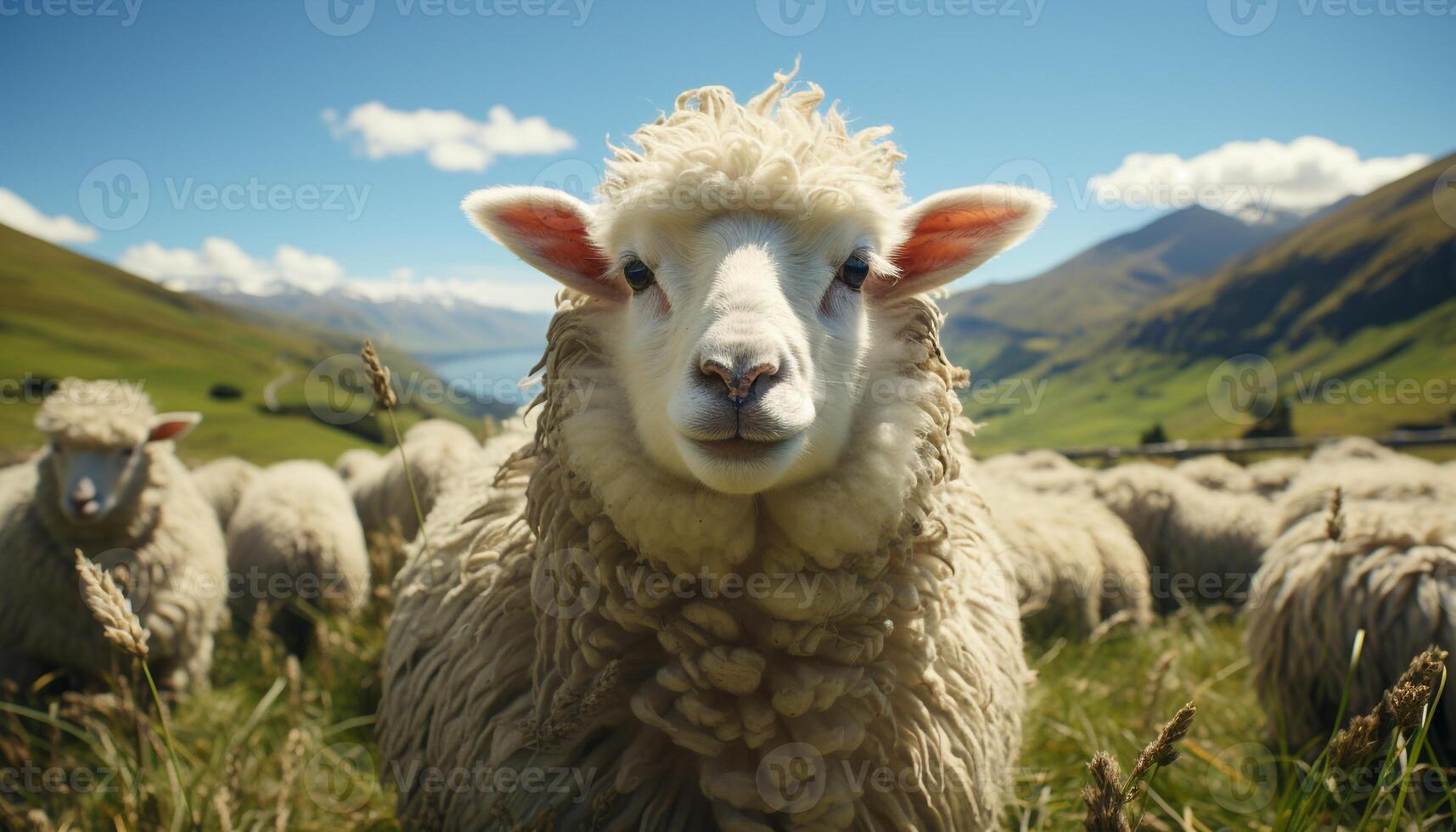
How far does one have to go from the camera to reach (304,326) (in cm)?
15425

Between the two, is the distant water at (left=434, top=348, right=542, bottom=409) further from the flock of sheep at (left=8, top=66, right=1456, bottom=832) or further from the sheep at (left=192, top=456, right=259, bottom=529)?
the sheep at (left=192, top=456, right=259, bottom=529)

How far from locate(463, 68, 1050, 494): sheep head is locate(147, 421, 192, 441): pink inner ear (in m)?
3.99

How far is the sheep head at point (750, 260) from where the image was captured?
5.56ft

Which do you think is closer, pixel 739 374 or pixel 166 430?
pixel 739 374

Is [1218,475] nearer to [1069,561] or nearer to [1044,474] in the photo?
[1044,474]

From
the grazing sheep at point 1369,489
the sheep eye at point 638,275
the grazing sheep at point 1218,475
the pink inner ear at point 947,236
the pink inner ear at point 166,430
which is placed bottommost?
the grazing sheep at point 1218,475

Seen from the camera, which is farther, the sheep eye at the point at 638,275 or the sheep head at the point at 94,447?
the sheep head at the point at 94,447

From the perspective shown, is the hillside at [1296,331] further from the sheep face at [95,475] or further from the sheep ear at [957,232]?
the sheep ear at [957,232]

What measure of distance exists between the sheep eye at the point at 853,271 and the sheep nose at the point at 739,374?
60 centimetres

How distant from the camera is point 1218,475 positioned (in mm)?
9500

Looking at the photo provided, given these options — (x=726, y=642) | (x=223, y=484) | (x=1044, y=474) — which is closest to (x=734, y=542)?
(x=726, y=642)

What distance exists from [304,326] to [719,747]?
177708mm

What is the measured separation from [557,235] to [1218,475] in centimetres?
1006

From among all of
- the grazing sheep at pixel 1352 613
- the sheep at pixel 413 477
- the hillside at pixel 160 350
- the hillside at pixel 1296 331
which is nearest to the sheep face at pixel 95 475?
the sheep at pixel 413 477
